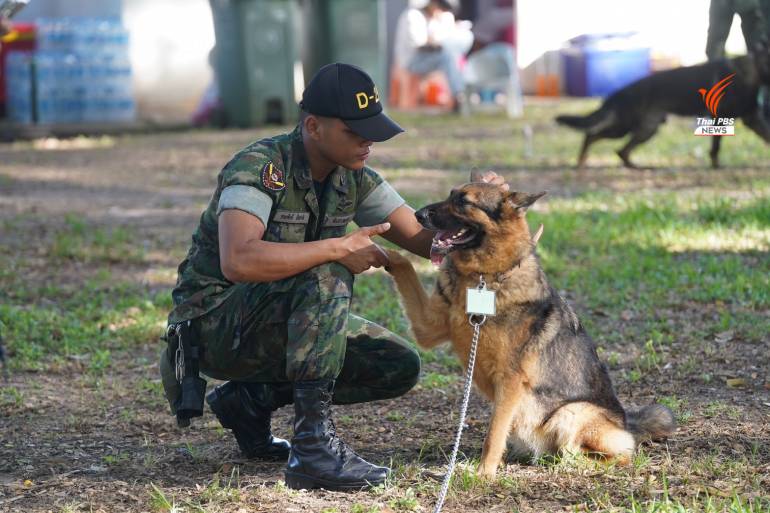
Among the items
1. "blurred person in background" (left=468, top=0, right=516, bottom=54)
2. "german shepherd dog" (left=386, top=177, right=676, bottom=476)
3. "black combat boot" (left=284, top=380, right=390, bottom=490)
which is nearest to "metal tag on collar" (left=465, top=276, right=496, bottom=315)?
"german shepherd dog" (left=386, top=177, right=676, bottom=476)

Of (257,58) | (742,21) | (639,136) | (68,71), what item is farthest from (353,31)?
(742,21)

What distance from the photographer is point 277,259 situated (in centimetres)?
381

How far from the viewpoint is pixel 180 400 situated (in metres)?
→ 4.16

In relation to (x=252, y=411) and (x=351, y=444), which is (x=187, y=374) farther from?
(x=351, y=444)

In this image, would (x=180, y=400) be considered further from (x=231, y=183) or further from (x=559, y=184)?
(x=559, y=184)

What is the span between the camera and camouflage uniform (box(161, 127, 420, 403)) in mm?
3896

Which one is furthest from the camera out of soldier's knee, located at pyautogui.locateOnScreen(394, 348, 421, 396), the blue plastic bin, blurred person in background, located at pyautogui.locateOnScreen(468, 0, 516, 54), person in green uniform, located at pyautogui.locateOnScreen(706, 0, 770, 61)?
blurred person in background, located at pyautogui.locateOnScreen(468, 0, 516, 54)

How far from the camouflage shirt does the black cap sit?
24 cm

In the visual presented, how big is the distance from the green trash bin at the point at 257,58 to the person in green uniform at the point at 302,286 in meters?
13.6

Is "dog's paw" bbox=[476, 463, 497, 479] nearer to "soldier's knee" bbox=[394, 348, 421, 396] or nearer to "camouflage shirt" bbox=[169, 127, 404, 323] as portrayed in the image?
"soldier's knee" bbox=[394, 348, 421, 396]

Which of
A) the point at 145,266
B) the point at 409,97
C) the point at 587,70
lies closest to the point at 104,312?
the point at 145,266

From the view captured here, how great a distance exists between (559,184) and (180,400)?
26.2 feet

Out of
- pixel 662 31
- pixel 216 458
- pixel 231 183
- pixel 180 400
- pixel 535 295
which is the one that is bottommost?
pixel 216 458

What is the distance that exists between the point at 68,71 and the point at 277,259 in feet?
48.8
